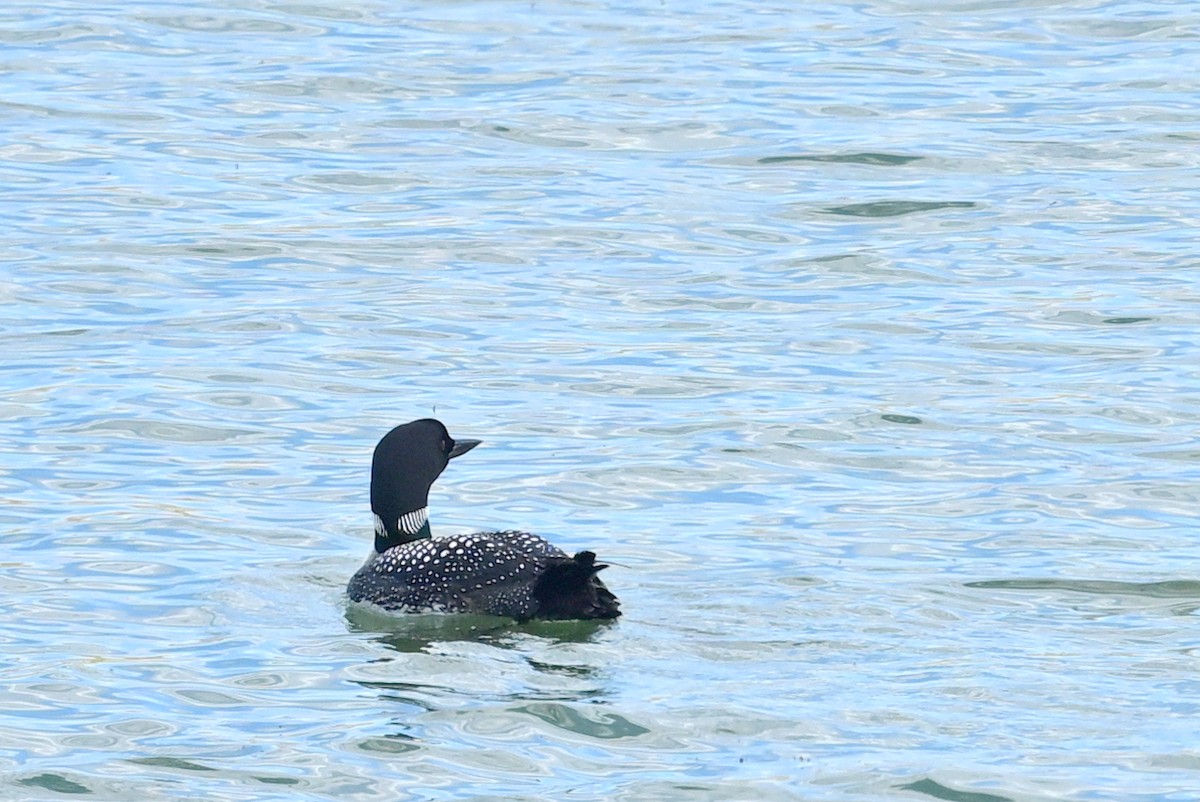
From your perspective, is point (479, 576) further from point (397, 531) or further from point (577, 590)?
point (397, 531)

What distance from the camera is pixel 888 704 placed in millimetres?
8133

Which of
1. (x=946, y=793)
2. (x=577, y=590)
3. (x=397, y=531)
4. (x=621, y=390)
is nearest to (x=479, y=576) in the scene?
(x=577, y=590)

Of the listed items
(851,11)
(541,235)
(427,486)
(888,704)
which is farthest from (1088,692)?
(851,11)

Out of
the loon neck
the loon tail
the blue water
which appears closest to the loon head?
the loon neck

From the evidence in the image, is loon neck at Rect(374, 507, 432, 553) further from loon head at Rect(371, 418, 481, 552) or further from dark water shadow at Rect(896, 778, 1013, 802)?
dark water shadow at Rect(896, 778, 1013, 802)

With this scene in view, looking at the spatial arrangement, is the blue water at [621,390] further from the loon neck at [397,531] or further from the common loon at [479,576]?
the loon neck at [397,531]

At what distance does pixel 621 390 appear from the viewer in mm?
13039

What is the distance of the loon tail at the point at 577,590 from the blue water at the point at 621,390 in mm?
117

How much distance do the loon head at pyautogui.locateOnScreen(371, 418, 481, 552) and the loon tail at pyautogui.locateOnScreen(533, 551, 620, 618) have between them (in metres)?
1.15

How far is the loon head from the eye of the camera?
10.4 metres

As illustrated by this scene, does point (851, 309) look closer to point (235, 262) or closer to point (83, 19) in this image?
point (235, 262)

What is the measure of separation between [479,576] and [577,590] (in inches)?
21.6

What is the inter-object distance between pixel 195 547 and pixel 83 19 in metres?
14.2

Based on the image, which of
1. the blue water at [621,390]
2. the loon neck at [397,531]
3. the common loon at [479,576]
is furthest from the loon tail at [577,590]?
the loon neck at [397,531]
